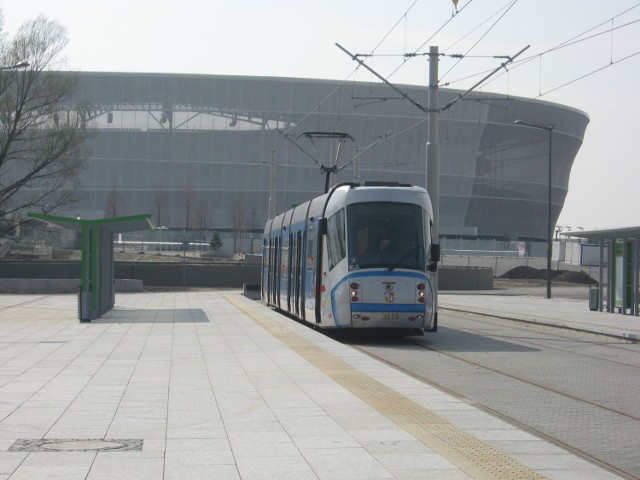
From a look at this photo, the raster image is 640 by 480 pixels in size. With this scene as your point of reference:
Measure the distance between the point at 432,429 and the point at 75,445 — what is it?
10.4 feet

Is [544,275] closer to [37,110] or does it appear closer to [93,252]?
[37,110]

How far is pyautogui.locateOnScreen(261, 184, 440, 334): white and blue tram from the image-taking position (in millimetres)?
20328

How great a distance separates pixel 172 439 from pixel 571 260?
3868 inches

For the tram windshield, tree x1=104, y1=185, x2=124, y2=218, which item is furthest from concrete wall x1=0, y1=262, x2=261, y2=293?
tree x1=104, y1=185, x2=124, y2=218

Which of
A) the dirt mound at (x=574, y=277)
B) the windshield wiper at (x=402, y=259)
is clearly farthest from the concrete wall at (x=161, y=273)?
the windshield wiper at (x=402, y=259)

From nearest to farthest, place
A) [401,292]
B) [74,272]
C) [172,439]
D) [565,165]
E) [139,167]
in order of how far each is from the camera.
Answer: [172,439], [401,292], [74,272], [139,167], [565,165]

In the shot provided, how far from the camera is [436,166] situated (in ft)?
100

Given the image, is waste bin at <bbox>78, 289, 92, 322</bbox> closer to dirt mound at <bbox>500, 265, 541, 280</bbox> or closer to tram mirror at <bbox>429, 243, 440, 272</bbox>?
tram mirror at <bbox>429, 243, 440, 272</bbox>

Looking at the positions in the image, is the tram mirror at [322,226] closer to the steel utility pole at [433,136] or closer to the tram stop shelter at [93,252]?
the tram stop shelter at [93,252]

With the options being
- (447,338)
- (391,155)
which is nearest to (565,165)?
(391,155)

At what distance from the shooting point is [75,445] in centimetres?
859

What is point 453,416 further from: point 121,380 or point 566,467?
point 121,380

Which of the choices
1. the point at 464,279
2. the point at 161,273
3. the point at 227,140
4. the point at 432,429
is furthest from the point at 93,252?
the point at 227,140

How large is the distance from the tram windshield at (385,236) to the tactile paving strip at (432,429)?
5.19 meters
